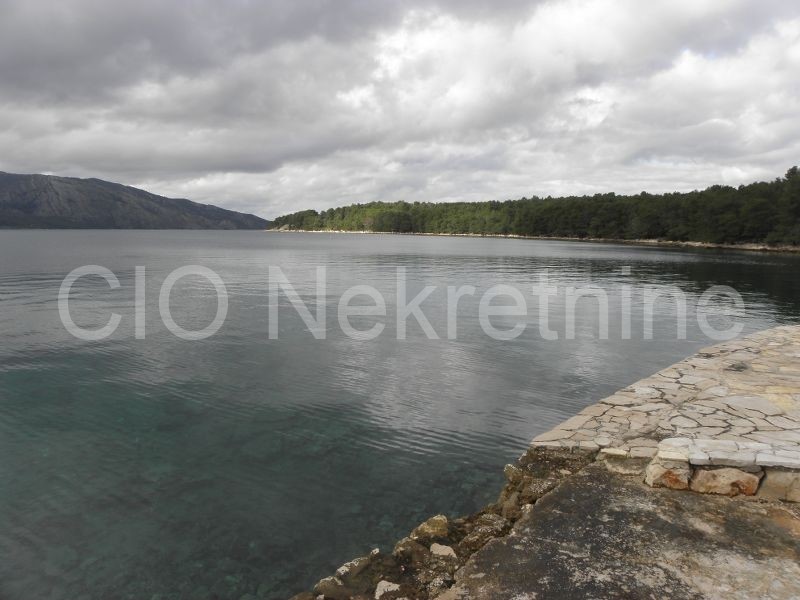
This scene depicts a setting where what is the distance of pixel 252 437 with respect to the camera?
33.3ft

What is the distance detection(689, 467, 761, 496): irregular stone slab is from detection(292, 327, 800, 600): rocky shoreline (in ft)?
0.04

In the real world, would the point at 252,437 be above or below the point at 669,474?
below

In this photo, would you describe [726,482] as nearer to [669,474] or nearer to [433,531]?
[669,474]

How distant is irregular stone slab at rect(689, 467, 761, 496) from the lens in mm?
5969

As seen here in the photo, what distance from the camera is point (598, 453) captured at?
7215 millimetres

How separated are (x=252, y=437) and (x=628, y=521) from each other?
733cm

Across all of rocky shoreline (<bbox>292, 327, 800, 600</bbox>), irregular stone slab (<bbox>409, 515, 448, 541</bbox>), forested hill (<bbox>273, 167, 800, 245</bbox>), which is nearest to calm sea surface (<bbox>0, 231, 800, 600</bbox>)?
irregular stone slab (<bbox>409, 515, 448, 541</bbox>)

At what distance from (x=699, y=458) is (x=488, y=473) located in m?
3.58

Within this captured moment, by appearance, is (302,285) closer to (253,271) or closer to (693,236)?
(253,271)

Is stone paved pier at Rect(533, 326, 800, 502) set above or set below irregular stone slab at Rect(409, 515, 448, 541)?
above

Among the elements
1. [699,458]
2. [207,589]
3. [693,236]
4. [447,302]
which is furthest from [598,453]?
[693,236]

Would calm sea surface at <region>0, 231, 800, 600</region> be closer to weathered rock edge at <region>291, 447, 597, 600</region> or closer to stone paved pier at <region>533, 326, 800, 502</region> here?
weathered rock edge at <region>291, 447, 597, 600</region>

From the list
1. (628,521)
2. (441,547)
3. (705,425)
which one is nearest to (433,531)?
(441,547)

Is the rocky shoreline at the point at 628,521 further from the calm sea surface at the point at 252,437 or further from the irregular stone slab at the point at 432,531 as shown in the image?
the calm sea surface at the point at 252,437
